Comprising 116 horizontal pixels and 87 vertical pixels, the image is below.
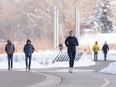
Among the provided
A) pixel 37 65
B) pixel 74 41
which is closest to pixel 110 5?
pixel 37 65

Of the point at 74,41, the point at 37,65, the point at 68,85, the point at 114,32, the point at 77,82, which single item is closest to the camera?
the point at 68,85

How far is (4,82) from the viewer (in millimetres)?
18766

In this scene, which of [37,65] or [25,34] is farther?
[25,34]

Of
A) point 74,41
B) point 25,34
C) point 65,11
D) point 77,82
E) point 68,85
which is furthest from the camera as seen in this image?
point 25,34

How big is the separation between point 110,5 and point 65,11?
2420 cm

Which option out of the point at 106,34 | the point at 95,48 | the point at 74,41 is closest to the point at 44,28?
the point at 106,34

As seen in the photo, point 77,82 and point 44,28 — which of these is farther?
point 44,28

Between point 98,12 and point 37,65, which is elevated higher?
point 98,12

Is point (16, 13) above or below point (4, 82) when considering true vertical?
above

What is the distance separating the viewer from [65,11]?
94438 mm

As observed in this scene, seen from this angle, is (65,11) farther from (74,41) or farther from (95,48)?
(74,41)

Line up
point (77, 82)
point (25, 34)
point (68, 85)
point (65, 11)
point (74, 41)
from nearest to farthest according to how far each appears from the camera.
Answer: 1. point (68, 85)
2. point (77, 82)
3. point (74, 41)
4. point (65, 11)
5. point (25, 34)

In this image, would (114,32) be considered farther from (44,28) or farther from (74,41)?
(74,41)

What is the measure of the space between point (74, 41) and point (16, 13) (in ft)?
260
